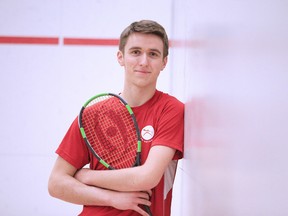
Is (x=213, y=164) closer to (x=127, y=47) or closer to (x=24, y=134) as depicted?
(x=127, y=47)

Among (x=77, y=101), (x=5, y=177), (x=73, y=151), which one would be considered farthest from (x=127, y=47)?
(x=5, y=177)

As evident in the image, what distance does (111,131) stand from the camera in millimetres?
1372

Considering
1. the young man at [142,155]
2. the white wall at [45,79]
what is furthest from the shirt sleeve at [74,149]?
the white wall at [45,79]

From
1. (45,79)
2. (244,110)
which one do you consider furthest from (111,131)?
(45,79)

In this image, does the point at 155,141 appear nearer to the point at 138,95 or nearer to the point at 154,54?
the point at 138,95

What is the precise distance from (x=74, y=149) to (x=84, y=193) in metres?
0.16

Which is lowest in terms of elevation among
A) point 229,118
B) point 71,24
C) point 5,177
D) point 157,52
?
point 5,177

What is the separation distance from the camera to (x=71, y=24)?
331 cm

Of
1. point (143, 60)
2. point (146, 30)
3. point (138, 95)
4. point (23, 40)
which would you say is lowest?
point (138, 95)

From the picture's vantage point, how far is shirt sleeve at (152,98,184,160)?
1263 mm

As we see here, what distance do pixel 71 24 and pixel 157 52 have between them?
2.08m

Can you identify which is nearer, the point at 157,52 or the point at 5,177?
the point at 157,52

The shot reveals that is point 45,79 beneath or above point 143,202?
above

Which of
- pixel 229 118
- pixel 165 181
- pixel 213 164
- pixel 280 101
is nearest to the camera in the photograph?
pixel 280 101
